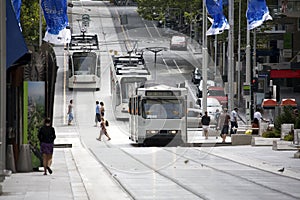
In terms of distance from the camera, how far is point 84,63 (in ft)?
233

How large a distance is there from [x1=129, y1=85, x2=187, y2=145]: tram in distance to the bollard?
46.0 ft

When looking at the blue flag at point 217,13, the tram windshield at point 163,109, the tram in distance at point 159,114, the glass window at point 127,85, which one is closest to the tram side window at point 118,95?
the glass window at point 127,85

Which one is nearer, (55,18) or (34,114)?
(34,114)

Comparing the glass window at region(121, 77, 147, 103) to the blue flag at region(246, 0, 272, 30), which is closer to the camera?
the blue flag at region(246, 0, 272, 30)

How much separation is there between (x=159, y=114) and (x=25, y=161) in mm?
14964

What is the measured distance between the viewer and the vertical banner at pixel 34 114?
2805 centimetres

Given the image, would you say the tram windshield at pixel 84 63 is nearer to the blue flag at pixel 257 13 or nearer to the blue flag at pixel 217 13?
the blue flag at pixel 217 13

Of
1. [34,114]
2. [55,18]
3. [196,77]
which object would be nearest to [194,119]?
[55,18]

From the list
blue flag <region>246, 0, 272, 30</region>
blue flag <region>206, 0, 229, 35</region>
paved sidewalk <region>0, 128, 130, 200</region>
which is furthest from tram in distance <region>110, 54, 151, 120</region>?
paved sidewalk <region>0, 128, 130, 200</region>

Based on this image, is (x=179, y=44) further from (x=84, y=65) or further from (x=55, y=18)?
(x=55, y=18)

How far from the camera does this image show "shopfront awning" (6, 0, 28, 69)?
23.3 meters

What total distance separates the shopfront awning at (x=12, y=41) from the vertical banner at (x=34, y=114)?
4296 mm

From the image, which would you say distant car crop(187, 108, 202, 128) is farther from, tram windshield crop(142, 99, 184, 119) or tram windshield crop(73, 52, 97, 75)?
tram windshield crop(142, 99, 184, 119)

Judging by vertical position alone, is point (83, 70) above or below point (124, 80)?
above
